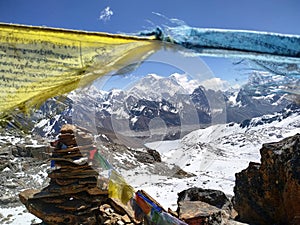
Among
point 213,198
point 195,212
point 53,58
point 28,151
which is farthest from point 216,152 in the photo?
point 53,58

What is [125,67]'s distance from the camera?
5.61ft

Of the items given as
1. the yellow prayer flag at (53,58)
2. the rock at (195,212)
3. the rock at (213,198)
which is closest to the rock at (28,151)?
the rock at (213,198)

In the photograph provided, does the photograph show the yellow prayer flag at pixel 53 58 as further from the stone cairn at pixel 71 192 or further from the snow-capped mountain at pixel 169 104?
the stone cairn at pixel 71 192

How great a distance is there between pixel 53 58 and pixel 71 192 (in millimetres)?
6047

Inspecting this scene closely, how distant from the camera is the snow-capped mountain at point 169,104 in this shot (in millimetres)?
1480

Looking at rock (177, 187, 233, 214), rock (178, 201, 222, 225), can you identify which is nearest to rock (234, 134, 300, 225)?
rock (178, 201, 222, 225)

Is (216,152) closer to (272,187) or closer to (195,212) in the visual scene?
(272,187)

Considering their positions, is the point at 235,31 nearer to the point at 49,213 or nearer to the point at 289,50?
the point at 289,50

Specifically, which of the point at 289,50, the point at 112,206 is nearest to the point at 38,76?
the point at 289,50

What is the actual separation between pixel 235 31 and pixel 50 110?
149 cm

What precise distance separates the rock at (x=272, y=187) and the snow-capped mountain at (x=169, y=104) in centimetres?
193

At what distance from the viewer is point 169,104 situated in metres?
3.79

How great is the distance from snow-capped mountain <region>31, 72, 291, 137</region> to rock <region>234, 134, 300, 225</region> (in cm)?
193

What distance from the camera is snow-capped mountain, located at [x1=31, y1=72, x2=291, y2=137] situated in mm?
1480
